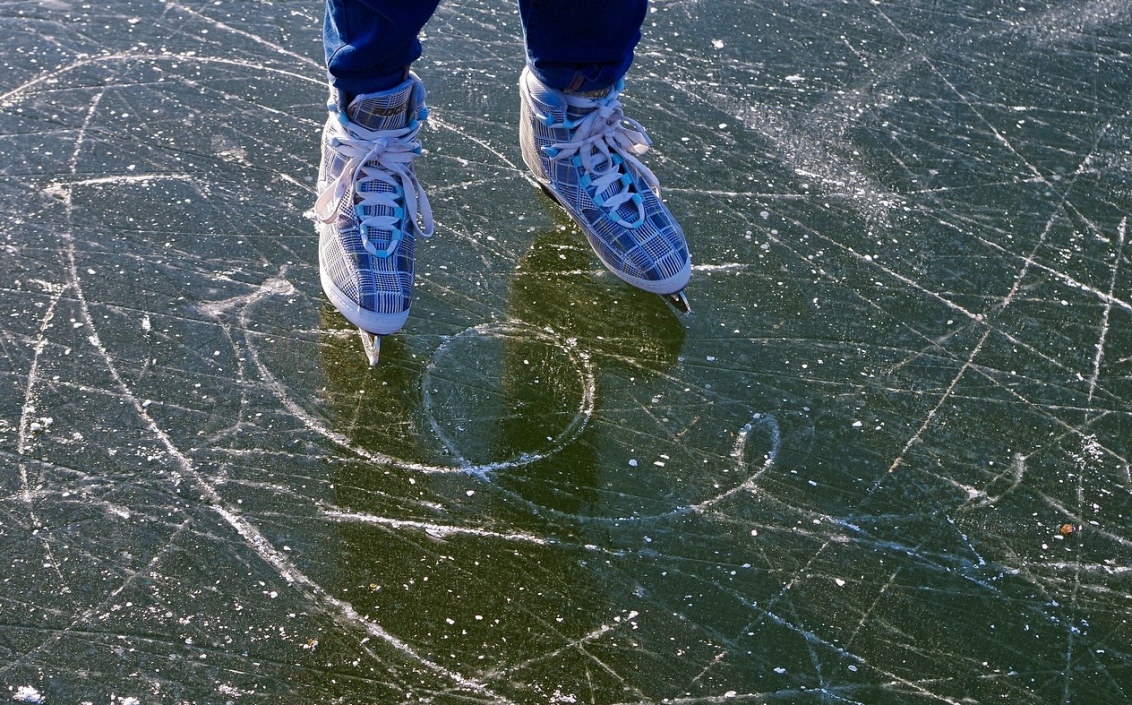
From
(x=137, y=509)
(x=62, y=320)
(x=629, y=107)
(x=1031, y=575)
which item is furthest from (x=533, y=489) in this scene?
(x=629, y=107)

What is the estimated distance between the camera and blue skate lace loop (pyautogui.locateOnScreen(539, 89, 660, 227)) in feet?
6.31

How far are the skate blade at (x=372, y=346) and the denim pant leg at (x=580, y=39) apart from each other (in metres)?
0.52

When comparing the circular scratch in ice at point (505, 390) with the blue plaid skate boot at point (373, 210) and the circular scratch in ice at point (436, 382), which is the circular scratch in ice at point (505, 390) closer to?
the circular scratch in ice at point (436, 382)

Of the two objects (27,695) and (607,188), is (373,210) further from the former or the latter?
(27,695)

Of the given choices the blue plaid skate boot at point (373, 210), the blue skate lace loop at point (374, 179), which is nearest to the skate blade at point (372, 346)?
the blue plaid skate boot at point (373, 210)

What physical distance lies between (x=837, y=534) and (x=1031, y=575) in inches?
10.2

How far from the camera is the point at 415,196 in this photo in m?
1.85

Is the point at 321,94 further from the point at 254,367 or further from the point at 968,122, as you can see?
the point at 968,122

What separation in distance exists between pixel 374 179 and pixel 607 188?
1.32 feet

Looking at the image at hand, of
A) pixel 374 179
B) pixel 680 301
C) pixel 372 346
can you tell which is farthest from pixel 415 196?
pixel 680 301

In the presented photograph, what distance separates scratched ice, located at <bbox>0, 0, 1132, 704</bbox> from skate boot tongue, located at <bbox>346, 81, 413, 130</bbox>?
297 millimetres

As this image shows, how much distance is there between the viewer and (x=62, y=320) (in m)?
1.77

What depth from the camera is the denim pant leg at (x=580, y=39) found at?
1.78m

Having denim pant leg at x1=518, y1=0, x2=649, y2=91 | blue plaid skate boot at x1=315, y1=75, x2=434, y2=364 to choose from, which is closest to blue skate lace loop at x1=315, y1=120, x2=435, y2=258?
blue plaid skate boot at x1=315, y1=75, x2=434, y2=364
